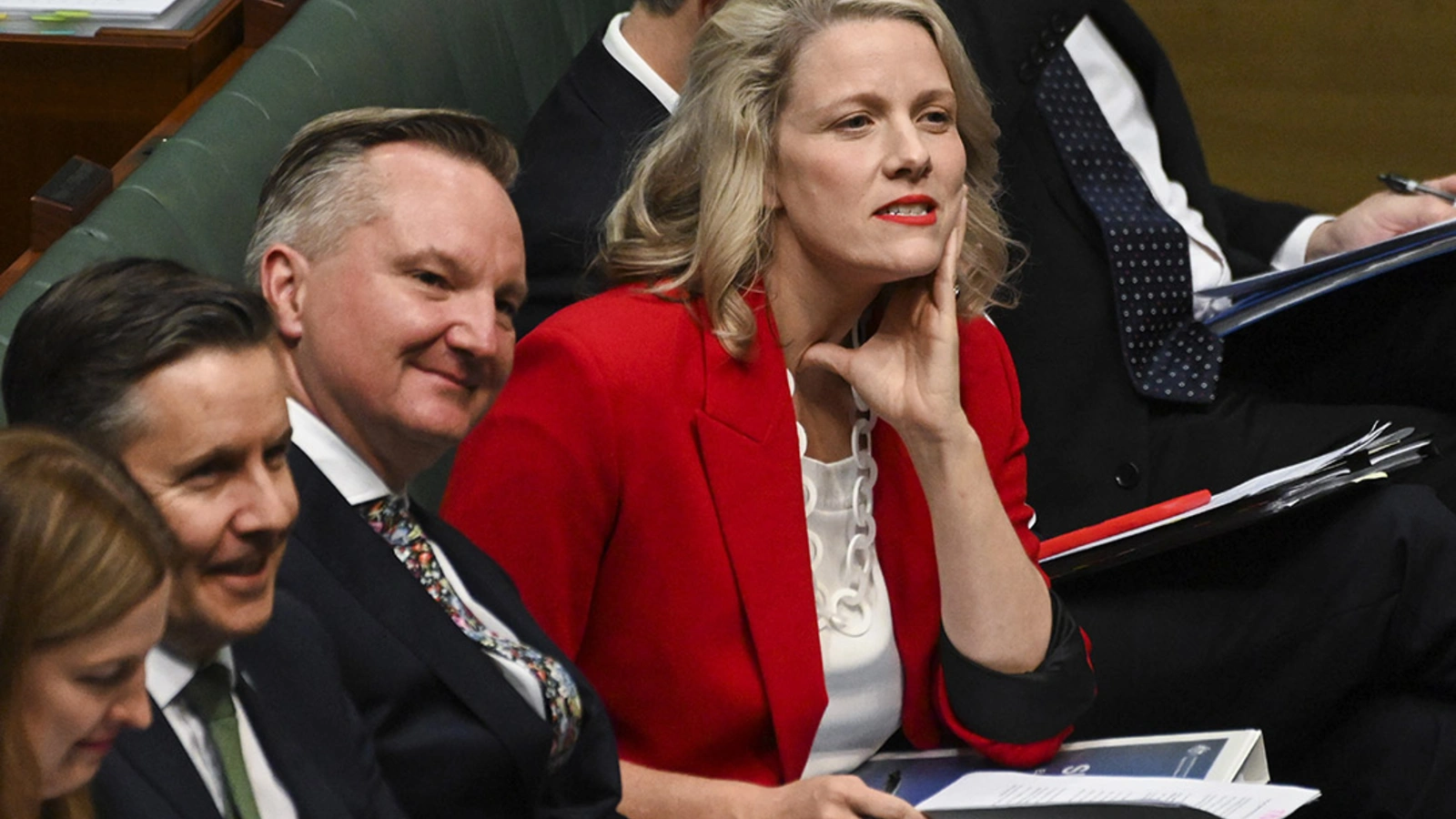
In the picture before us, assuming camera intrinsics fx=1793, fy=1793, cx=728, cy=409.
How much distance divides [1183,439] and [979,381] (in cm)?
57

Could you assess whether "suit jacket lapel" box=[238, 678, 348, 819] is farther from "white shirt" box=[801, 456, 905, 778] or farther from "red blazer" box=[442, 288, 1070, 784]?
"white shirt" box=[801, 456, 905, 778]

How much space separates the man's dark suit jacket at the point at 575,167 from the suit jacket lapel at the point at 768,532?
24 cm

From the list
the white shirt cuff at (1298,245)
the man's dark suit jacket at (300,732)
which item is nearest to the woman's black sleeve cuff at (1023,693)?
the man's dark suit jacket at (300,732)

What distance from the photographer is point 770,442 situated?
1.56 meters

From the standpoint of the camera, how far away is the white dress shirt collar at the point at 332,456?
1146mm

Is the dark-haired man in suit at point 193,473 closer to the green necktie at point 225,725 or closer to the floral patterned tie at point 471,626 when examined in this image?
the green necktie at point 225,725

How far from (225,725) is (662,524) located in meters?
0.58

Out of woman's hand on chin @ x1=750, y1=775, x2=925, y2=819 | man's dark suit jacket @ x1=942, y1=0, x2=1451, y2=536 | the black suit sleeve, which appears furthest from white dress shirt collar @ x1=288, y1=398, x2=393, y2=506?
the black suit sleeve

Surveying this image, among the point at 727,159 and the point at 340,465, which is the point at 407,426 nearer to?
the point at 340,465

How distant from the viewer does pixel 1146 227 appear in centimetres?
221

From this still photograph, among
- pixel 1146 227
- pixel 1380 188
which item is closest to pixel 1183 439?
pixel 1146 227

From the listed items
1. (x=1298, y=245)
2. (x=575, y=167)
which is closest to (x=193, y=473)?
(x=575, y=167)

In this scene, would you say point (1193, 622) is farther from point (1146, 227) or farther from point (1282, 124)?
point (1282, 124)

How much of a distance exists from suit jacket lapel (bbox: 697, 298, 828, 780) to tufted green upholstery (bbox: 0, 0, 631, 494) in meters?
0.44
